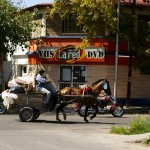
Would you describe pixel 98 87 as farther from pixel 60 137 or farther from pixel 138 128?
pixel 60 137

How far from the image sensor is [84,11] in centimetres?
2545

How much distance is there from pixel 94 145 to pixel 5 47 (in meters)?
14.3

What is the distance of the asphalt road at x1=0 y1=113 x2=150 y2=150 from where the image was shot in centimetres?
1215

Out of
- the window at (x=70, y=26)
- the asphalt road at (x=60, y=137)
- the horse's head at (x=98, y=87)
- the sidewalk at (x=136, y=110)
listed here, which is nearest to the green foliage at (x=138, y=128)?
the asphalt road at (x=60, y=137)

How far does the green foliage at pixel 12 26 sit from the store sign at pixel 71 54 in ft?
8.62

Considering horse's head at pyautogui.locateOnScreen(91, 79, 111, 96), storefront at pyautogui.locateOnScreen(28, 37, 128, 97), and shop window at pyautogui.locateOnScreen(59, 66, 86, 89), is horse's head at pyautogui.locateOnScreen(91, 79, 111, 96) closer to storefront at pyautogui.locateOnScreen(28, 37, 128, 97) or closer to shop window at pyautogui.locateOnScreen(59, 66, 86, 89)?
storefront at pyautogui.locateOnScreen(28, 37, 128, 97)

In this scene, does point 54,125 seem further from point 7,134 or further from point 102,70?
point 102,70

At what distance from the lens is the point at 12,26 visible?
983 inches

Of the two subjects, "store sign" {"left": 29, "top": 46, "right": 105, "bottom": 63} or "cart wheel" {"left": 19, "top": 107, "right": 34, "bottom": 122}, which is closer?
"cart wheel" {"left": 19, "top": 107, "right": 34, "bottom": 122}

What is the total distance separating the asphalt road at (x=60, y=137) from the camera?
12.1 m

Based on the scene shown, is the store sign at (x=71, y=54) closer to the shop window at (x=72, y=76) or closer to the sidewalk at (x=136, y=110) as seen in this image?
the shop window at (x=72, y=76)

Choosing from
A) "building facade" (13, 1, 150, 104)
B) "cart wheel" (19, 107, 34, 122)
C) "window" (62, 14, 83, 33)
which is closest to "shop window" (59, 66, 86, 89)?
"building facade" (13, 1, 150, 104)

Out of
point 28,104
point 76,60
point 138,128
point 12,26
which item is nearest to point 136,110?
point 76,60

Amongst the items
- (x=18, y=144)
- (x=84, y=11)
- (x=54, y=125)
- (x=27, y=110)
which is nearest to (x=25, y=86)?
(x=27, y=110)
